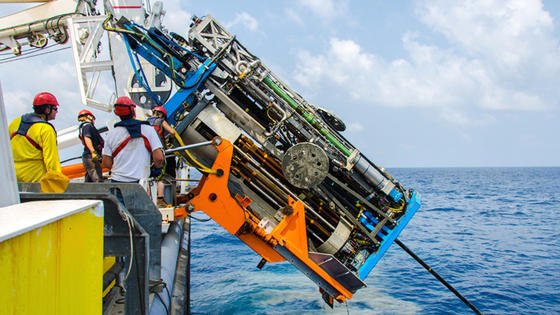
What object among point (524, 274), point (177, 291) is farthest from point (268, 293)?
point (524, 274)

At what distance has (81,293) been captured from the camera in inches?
94.0

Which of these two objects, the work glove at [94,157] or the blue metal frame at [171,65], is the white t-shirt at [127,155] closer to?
the work glove at [94,157]

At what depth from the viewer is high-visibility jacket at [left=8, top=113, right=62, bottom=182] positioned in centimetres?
406

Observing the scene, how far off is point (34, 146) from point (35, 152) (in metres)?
0.06

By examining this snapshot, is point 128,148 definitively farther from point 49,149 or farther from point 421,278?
point 421,278

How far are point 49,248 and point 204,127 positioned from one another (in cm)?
490

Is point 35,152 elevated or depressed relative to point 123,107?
depressed

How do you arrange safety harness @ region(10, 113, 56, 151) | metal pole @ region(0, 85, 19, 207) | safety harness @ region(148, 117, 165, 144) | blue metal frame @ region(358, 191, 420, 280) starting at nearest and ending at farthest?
metal pole @ region(0, 85, 19, 207) < safety harness @ region(10, 113, 56, 151) < safety harness @ region(148, 117, 165, 144) < blue metal frame @ region(358, 191, 420, 280)

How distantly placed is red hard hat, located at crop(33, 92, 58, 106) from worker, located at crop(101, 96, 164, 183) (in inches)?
29.9

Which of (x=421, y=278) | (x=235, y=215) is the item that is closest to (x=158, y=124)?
(x=235, y=215)

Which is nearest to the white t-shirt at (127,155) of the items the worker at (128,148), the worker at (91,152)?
the worker at (128,148)

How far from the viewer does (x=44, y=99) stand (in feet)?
14.3

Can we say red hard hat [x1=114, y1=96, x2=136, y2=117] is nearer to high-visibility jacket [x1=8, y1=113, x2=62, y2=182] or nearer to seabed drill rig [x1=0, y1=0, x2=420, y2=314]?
high-visibility jacket [x1=8, y1=113, x2=62, y2=182]

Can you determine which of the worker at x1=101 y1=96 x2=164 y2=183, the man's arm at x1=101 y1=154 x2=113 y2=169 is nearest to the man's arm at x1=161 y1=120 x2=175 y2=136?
the worker at x1=101 y1=96 x2=164 y2=183
